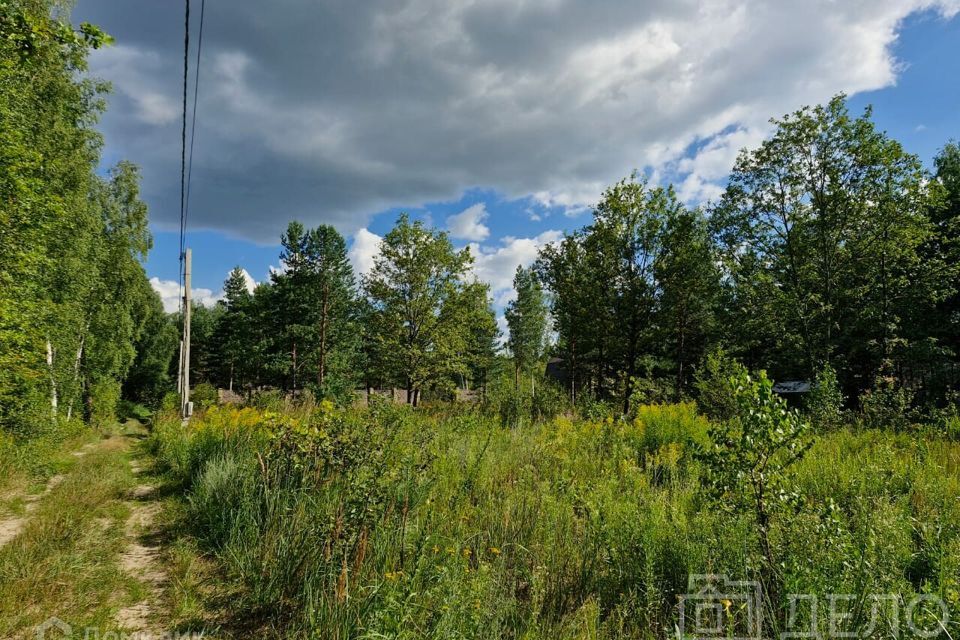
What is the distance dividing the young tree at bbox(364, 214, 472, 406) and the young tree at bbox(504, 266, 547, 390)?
15410 millimetres

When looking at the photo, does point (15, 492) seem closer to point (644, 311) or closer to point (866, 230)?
point (644, 311)

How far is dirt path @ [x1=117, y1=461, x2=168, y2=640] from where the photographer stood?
9.98 feet

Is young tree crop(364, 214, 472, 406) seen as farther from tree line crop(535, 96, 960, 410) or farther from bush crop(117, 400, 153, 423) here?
bush crop(117, 400, 153, 423)

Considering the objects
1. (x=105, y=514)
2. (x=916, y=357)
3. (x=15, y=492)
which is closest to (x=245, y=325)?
(x=15, y=492)

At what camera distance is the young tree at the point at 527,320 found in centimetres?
3749

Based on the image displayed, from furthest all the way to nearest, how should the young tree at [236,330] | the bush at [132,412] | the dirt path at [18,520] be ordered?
the young tree at [236,330] < the bush at [132,412] < the dirt path at [18,520]

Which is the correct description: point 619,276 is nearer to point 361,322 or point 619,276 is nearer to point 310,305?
point 361,322

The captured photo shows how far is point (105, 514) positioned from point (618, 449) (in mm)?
7358

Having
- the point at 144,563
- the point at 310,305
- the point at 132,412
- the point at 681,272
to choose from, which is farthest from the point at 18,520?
the point at 132,412

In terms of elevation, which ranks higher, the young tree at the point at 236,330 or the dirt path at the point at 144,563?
the young tree at the point at 236,330

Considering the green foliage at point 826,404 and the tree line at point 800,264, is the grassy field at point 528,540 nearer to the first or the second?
the green foliage at point 826,404

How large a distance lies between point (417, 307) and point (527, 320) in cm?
1764

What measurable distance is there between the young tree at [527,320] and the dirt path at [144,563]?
31702 mm

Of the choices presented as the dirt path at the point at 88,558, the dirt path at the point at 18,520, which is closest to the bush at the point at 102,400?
the dirt path at the point at 18,520
